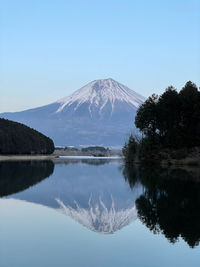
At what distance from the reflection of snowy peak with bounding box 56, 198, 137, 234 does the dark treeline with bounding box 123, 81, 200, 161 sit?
1284 inches

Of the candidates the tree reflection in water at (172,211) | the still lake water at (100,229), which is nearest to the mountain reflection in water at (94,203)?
the still lake water at (100,229)

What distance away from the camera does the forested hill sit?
84.4 meters

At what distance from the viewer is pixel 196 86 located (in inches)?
2014

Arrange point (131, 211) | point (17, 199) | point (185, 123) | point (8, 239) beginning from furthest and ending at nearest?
point (185, 123) → point (17, 199) → point (131, 211) → point (8, 239)

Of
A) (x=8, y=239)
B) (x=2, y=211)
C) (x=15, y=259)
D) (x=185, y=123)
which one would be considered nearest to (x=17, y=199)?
(x=2, y=211)

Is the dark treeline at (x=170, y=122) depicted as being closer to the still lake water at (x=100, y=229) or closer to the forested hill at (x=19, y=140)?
the still lake water at (x=100, y=229)

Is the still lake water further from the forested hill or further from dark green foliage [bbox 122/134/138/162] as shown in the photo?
the forested hill

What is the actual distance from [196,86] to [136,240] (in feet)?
140

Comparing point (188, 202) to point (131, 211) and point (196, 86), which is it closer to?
point (131, 211)

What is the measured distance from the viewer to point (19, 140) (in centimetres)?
8694

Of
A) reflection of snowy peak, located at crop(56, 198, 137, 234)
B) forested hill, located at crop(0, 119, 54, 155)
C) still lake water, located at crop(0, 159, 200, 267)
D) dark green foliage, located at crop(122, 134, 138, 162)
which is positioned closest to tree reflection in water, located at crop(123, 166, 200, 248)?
still lake water, located at crop(0, 159, 200, 267)

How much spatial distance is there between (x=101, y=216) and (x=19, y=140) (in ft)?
244

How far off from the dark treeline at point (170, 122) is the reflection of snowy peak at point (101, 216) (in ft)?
107

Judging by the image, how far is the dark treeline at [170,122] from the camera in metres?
48.3
